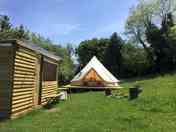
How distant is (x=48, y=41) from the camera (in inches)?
1827

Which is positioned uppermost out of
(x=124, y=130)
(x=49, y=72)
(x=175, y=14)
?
(x=175, y=14)

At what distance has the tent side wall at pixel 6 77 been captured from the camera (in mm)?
10047

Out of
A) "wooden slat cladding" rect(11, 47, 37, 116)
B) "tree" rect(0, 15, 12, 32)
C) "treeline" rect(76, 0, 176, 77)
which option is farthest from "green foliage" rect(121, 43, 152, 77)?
"wooden slat cladding" rect(11, 47, 37, 116)

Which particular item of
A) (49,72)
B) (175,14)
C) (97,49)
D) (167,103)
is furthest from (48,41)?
(167,103)

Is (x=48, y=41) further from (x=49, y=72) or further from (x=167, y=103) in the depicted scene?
(x=167, y=103)

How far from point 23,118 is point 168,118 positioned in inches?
218

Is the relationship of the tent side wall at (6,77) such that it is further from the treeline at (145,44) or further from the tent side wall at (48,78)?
the treeline at (145,44)

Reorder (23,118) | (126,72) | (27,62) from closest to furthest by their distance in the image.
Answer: (23,118) < (27,62) < (126,72)

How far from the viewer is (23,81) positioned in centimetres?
1124

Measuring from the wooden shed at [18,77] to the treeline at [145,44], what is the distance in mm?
29628

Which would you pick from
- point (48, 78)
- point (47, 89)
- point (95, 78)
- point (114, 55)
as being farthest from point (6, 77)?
point (114, 55)

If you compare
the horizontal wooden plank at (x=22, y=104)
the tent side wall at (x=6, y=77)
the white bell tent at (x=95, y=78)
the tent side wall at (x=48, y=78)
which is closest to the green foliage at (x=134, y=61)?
the white bell tent at (x=95, y=78)

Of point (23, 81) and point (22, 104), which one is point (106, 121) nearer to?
point (22, 104)

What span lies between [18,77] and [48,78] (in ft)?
22.0
